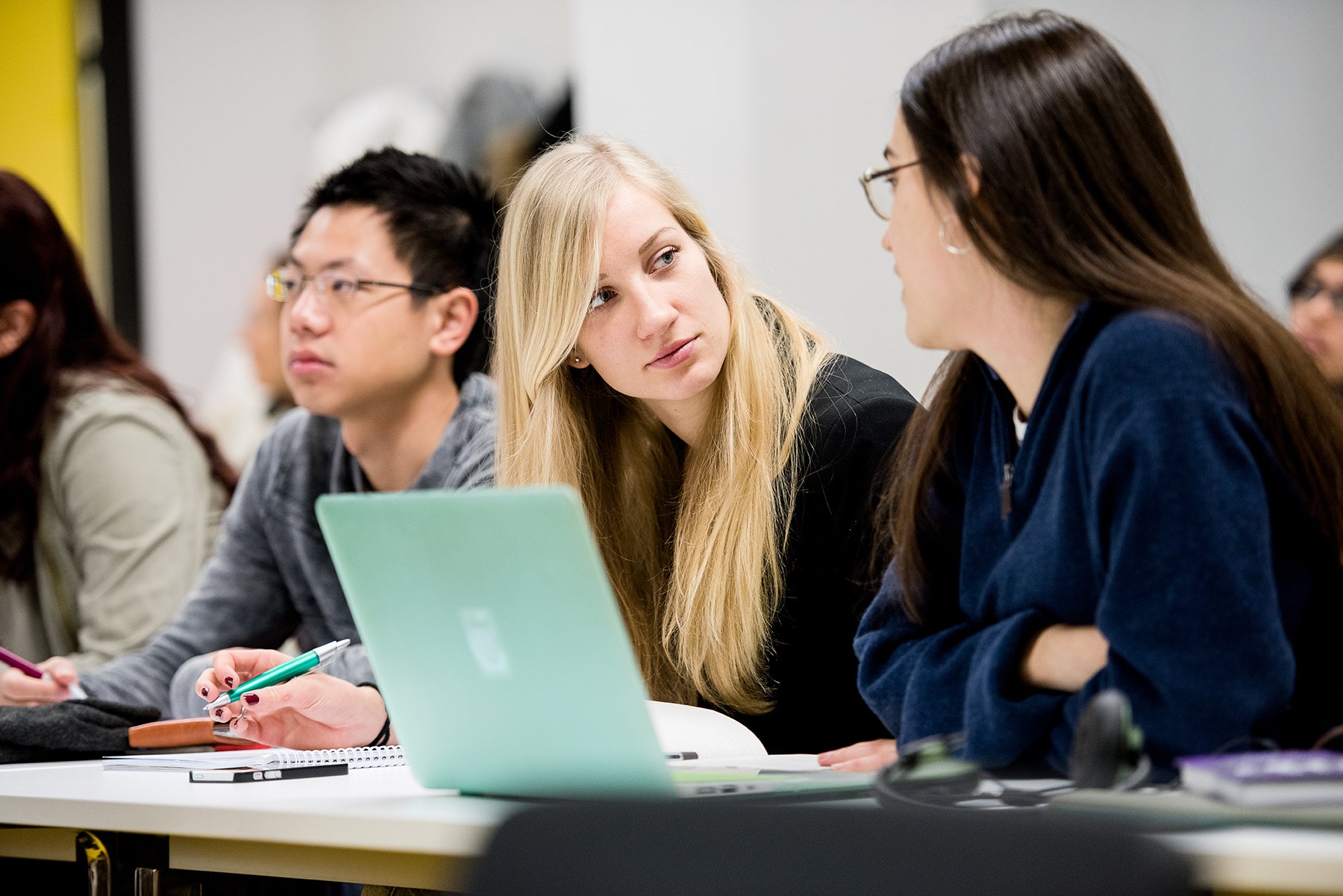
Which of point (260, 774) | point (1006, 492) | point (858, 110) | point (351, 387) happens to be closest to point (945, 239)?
point (1006, 492)

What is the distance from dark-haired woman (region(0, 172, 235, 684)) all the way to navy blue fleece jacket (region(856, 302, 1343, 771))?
1742 millimetres

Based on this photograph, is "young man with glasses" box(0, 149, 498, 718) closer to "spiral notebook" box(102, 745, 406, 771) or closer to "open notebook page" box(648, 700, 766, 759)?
"spiral notebook" box(102, 745, 406, 771)

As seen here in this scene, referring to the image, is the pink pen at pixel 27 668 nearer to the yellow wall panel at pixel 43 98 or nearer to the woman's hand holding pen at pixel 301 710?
the woman's hand holding pen at pixel 301 710

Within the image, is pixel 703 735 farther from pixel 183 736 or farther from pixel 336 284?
pixel 336 284

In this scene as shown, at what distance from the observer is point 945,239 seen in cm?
128

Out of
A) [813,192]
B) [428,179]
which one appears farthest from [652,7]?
[428,179]

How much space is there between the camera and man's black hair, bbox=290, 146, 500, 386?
7.84 ft

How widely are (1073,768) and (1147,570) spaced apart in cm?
18

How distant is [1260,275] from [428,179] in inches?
69.1

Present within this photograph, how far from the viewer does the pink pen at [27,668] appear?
1.88 m

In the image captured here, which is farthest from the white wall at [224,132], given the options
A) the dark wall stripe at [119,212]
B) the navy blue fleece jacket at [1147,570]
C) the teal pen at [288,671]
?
the navy blue fleece jacket at [1147,570]

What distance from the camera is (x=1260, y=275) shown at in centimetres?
296

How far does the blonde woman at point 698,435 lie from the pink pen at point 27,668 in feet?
2.27

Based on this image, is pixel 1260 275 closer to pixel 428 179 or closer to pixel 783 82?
pixel 783 82
